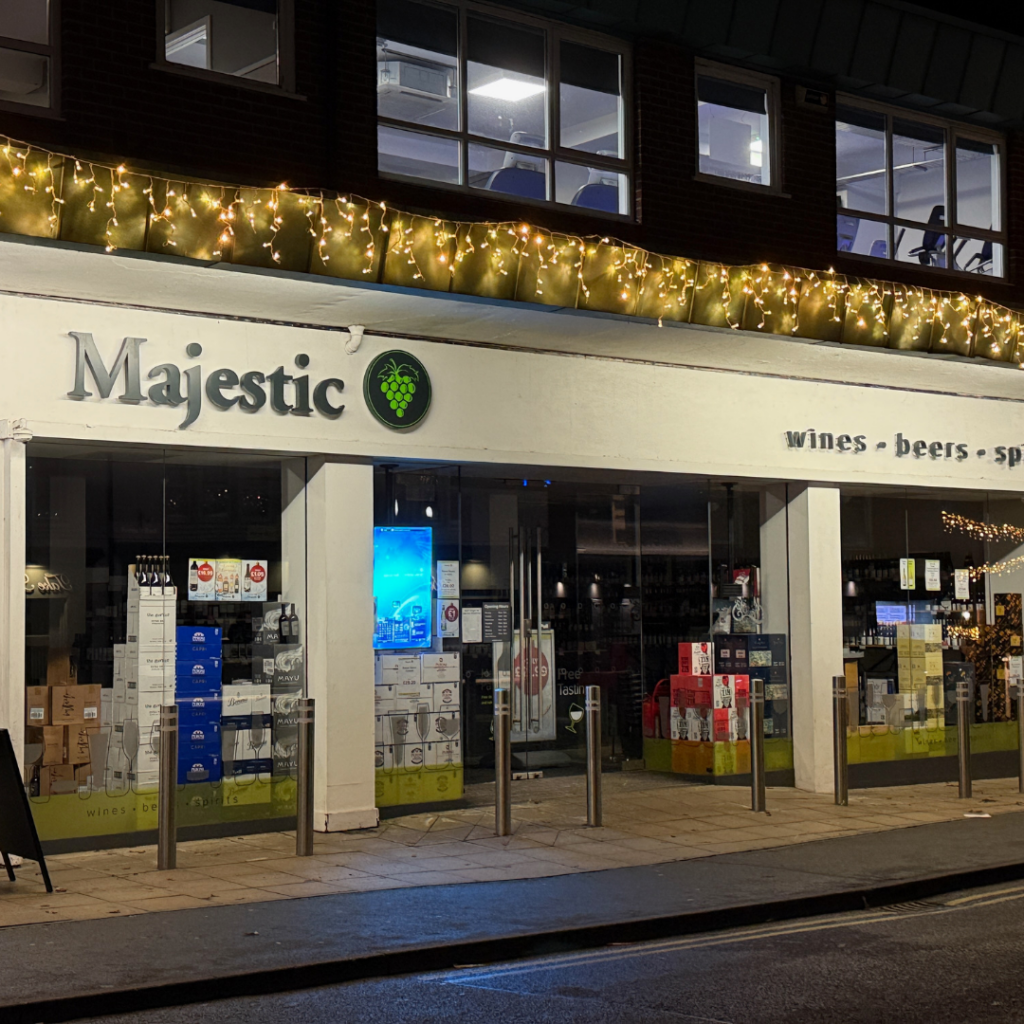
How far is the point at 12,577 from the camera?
1057 centimetres

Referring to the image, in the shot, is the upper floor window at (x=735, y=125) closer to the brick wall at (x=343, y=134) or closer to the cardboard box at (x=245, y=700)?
the brick wall at (x=343, y=134)

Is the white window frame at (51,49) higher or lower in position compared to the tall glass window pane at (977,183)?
lower

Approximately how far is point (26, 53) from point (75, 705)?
4887 millimetres

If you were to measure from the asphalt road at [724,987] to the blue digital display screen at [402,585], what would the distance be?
16.9 feet

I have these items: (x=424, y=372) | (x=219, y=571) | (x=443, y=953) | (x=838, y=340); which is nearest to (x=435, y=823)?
(x=219, y=571)

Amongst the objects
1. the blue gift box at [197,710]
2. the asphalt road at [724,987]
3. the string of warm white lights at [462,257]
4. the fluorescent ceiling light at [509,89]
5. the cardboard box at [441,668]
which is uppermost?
the fluorescent ceiling light at [509,89]

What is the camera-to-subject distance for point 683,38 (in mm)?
14508

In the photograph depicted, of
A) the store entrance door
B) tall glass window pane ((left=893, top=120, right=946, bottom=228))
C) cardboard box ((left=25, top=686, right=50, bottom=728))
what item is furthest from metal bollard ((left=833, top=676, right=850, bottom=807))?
cardboard box ((left=25, top=686, right=50, bottom=728))

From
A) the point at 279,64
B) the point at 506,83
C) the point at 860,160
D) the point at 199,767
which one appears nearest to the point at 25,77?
the point at 279,64

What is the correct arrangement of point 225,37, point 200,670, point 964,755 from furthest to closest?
1. point 964,755
2. point 225,37
3. point 200,670

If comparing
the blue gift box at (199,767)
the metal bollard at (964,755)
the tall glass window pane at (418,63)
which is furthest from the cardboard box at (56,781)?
the metal bollard at (964,755)

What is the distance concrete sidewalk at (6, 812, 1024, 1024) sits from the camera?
7.08m

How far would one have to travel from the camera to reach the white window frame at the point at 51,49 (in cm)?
1084

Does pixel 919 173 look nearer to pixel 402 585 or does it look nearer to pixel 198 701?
pixel 402 585
